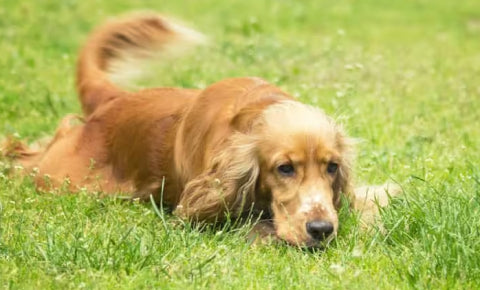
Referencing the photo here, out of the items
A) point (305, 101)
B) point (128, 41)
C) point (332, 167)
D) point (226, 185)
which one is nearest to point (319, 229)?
point (332, 167)

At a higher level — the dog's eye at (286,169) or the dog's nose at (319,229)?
the dog's eye at (286,169)

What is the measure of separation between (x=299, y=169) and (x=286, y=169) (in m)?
0.07

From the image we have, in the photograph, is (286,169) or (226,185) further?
(226,185)

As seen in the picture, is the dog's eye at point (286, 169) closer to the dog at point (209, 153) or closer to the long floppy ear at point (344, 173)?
the dog at point (209, 153)

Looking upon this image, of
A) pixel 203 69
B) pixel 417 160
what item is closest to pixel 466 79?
pixel 203 69

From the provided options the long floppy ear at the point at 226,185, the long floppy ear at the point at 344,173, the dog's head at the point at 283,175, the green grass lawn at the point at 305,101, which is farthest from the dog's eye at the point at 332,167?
the long floppy ear at the point at 226,185

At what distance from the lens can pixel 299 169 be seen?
4.66 metres

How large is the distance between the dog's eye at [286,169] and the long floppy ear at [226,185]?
0.56ft

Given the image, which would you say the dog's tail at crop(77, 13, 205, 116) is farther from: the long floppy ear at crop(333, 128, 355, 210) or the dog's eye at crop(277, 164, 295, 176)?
the dog's eye at crop(277, 164, 295, 176)

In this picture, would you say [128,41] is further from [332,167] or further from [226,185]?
[332,167]

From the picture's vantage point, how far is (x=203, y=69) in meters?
8.62

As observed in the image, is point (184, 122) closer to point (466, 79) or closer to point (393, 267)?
point (393, 267)

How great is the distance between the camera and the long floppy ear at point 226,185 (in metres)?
4.82

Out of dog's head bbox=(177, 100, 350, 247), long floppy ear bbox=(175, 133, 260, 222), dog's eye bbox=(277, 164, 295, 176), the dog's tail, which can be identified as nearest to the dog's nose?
dog's head bbox=(177, 100, 350, 247)
